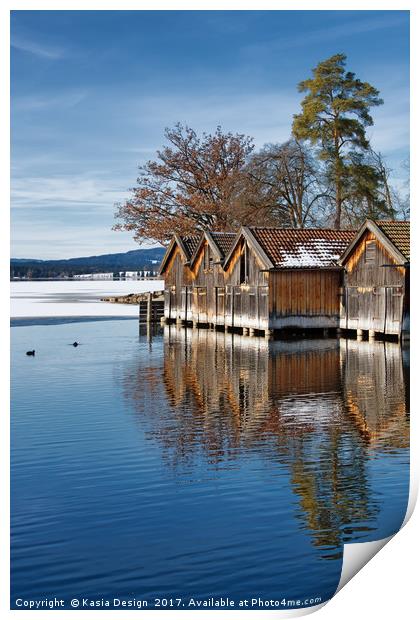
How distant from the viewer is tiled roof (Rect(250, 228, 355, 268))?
38438 mm

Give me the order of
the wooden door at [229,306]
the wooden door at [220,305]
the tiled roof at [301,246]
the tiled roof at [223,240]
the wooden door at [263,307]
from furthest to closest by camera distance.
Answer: the tiled roof at [223,240], the wooden door at [220,305], the wooden door at [229,306], the tiled roof at [301,246], the wooden door at [263,307]

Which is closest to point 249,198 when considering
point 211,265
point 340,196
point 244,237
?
point 340,196

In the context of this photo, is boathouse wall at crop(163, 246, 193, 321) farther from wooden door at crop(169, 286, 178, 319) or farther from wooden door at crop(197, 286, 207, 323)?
wooden door at crop(197, 286, 207, 323)

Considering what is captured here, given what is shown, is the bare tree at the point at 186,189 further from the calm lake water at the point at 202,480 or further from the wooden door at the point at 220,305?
the calm lake water at the point at 202,480

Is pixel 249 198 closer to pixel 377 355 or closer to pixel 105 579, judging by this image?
pixel 377 355

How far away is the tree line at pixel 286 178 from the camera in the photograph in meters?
48.4

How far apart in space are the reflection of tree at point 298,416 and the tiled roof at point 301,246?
313 inches

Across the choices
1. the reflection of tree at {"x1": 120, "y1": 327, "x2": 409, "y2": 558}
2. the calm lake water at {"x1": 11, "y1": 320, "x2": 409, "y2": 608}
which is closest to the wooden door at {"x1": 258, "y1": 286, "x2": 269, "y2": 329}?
the reflection of tree at {"x1": 120, "y1": 327, "x2": 409, "y2": 558}

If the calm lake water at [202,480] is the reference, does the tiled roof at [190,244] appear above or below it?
above

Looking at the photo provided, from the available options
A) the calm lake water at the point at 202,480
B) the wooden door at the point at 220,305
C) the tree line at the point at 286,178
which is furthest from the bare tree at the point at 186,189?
the calm lake water at the point at 202,480

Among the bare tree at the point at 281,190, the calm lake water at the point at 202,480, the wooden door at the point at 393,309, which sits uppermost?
the bare tree at the point at 281,190

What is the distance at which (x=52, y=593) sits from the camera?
8766mm

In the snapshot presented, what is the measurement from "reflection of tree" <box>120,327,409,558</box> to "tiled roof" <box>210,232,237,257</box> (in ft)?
44.5

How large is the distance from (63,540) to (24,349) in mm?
25350
